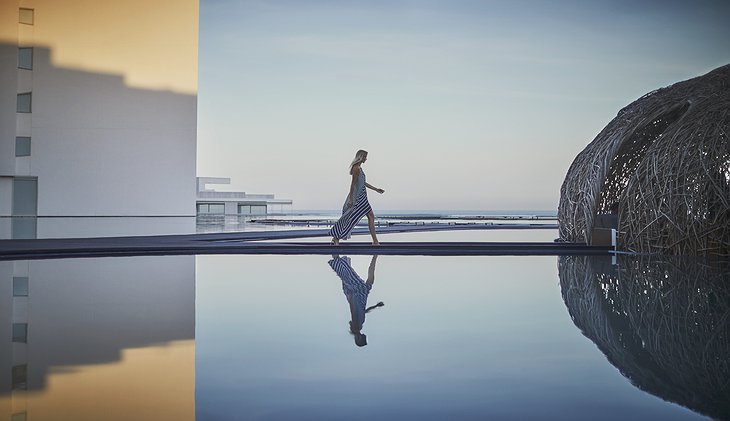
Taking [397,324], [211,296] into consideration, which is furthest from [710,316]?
[211,296]

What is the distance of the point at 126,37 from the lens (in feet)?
75.7

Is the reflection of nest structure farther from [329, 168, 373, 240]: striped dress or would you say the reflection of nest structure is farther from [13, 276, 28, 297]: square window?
[13, 276, 28, 297]: square window

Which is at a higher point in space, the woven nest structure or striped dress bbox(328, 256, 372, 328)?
the woven nest structure

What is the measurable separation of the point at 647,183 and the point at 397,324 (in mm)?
5680

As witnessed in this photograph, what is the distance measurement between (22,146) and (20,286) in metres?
19.1

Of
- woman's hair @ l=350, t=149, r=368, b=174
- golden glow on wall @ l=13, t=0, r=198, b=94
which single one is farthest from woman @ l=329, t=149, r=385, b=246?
golden glow on wall @ l=13, t=0, r=198, b=94

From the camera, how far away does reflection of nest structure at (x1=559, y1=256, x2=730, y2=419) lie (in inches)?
93.2

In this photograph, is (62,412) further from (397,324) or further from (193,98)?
(193,98)

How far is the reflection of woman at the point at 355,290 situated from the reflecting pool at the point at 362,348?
2 centimetres

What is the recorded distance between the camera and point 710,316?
385 cm

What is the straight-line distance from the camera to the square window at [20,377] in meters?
2.29

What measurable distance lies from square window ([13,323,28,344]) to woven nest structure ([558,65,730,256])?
696 cm

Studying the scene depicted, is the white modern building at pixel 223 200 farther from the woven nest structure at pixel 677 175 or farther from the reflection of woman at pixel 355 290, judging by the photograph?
the reflection of woman at pixel 355 290

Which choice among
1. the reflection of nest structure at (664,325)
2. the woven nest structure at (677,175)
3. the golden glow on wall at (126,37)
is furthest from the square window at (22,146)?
the reflection of nest structure at (664,325)
